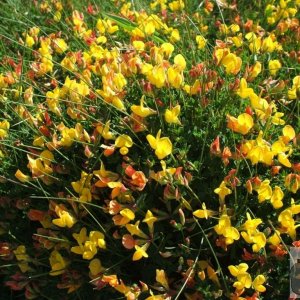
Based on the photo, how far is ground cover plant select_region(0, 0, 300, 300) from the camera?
1996 mm

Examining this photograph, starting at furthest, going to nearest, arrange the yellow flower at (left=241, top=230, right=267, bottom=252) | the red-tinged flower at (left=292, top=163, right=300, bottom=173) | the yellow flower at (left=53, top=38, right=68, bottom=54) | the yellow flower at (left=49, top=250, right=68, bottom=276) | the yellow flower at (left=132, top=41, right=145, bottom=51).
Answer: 1. the yellow flower at (left=53, top=38, right=68, bottom=54)
2. the yellow flower at (left=132, top=41, right=145, bottom=51)
3. the yellow flower at (left=49, top=250, right=68, bottom=276)
4. the red-tinged flower at (left=292, top=163, right=300, bottom=173)
5. the yellow flower at (left=241, top=230, right=267, bottom=252)

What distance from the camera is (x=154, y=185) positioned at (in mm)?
2131

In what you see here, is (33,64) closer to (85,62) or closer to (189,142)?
(85,62)

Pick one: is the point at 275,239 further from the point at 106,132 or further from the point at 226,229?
the point at 106,132

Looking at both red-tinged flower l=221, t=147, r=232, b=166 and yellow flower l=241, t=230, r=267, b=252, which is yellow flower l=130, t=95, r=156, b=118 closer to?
red-tinged flower l=221, t=147, r=232, b=166

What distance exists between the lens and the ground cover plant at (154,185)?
2.00 meters

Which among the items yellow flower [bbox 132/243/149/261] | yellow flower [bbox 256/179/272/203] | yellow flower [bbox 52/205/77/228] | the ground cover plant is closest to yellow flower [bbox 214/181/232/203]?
the ground cover plant

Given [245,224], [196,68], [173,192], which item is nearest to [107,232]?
[173,192]

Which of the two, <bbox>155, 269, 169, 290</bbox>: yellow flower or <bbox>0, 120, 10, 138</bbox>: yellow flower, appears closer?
<bbox>155, 269, 169, 290</bbox>: yellow flower

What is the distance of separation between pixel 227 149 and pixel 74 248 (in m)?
0.65

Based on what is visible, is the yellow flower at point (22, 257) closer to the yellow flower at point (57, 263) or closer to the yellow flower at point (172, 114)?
the yellow flower at point (57, 263)

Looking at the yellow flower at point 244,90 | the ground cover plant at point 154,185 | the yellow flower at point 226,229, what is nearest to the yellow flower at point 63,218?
the ground cover plant at point 154,185

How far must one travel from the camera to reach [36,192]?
2.37 metres

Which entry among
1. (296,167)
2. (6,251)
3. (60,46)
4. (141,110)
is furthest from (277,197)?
(60,46)
